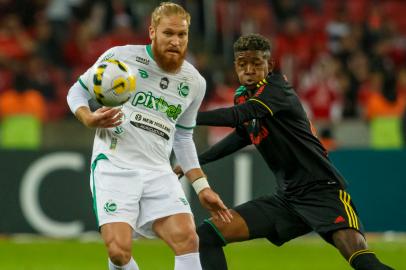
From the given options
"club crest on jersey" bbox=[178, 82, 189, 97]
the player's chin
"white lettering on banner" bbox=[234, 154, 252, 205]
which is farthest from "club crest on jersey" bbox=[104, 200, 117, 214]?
"white lettering on banner" bbox=[234, 154, 252, 205]

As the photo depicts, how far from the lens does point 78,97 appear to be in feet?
21.9

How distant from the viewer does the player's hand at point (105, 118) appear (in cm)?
613

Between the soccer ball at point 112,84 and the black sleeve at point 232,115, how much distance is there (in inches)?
30.1

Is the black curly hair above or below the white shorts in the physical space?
above

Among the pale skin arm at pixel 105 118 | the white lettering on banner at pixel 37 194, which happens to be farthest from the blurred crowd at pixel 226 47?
the pale skin arm at pixel 105 118

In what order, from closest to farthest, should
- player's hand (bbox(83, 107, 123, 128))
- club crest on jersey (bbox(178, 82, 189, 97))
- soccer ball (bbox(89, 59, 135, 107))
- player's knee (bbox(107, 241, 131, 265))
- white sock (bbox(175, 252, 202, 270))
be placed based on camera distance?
player's hand (bbox(83, 107, 123, 128)), soccer ball (bbox(89, 59, 135, 107)), player's knee (bbox(107, 241, 131, 265)), white sock (bbox(175, 252, 202, 270)), club crest on jersey (bbox(178, 82, 189, 97))

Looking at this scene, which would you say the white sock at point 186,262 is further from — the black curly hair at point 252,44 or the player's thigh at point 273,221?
the black curly hair at point 252,44

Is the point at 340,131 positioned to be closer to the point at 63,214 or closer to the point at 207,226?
the point at 63,214

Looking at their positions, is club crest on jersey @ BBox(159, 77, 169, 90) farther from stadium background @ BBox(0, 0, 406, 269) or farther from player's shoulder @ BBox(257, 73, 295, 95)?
stadium background @ BBox(0, 0, 406, 269)

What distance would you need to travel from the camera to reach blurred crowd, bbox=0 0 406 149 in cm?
1538

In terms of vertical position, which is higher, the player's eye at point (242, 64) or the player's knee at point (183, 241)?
the player's eye at point (242, 64)

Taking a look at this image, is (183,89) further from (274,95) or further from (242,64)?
(274,95)

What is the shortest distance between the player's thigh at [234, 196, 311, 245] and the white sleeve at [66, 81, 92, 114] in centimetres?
151

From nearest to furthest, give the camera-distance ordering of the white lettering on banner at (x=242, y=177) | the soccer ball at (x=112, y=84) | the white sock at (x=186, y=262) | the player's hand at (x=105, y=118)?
1. the player's hand at (x=105, y=118)
2. the soccer ball at (x=112, y=84)
3. the white sock at (x=186, y=262)
4. the white lettering on banner at (x=242, y=177)
